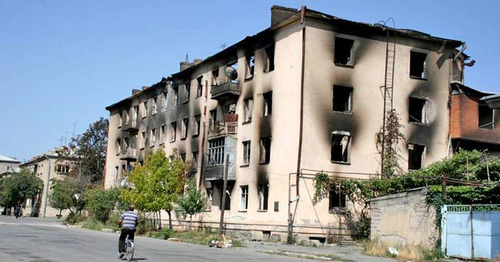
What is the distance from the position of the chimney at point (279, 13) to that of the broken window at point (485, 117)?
13.6m

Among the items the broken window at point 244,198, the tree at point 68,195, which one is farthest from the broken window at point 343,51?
the tree at point 68,195

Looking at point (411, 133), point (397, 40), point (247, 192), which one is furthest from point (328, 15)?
point (247, 192)

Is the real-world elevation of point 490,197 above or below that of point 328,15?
below

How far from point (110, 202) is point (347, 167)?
25.6 m

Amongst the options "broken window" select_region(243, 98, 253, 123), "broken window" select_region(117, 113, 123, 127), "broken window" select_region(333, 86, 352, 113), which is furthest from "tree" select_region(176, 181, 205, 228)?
"broken window" select_region(117, 113, 123, 127)

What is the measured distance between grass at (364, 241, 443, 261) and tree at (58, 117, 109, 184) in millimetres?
58198

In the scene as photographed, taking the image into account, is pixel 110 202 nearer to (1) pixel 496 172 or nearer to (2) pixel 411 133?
(2) pixel 411 133

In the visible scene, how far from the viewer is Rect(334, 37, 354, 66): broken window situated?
1426 inches

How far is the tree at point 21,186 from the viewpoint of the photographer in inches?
3684

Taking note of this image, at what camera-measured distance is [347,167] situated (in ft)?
116

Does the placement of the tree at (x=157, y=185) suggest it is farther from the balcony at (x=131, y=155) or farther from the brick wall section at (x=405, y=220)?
the brick wall section at (x=405, y=220)

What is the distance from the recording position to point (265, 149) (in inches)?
1487

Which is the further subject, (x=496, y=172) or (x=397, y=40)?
(x=397, y=40)

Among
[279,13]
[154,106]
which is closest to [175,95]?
[154,106]
